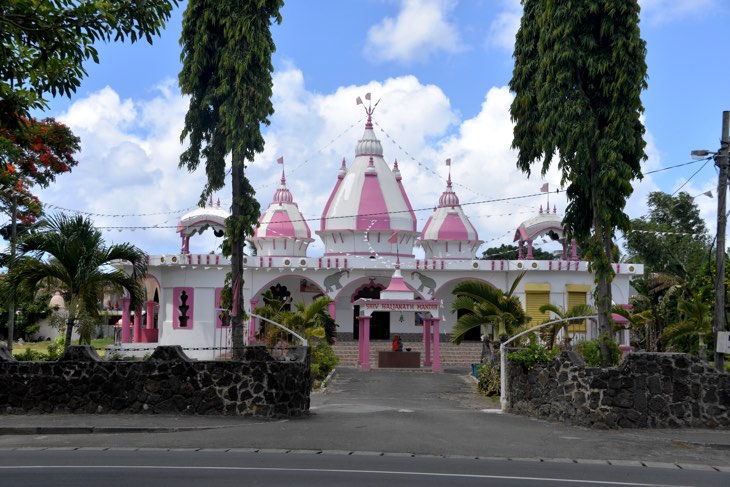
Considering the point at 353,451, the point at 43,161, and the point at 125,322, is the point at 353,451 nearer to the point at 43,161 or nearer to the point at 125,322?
the point at 43,161

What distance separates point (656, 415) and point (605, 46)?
8.10 meters

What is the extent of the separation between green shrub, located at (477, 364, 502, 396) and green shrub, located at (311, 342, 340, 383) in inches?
219

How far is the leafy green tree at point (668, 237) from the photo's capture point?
4541 centimetres

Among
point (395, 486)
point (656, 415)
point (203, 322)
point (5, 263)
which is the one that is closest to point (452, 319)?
point (203, 322)

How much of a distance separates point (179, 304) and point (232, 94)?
19.6 meters

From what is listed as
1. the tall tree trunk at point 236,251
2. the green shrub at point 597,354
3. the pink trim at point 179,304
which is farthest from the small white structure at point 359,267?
the green shrub at point 597,354

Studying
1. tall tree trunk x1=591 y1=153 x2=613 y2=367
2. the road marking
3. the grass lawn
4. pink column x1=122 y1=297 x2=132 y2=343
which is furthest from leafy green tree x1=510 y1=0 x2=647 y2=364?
pink column x1=122 y1=297 x2=132 y2=343

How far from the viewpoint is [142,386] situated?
49.5ft

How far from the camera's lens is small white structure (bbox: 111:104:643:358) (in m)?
37.4

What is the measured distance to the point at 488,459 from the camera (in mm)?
11195

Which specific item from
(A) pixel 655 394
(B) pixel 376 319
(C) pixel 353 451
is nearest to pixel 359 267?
(B) pixel 376 319

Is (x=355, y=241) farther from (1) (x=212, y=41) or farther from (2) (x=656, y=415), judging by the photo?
(2) (x=656, y=415)

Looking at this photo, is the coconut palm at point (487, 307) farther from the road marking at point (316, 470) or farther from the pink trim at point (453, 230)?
the pink trim at point (453, 230)

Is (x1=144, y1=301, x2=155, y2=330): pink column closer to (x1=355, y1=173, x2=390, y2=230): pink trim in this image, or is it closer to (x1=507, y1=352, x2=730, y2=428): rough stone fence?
(x1=355, y1=173, x2=390, y2=230): pink trim
